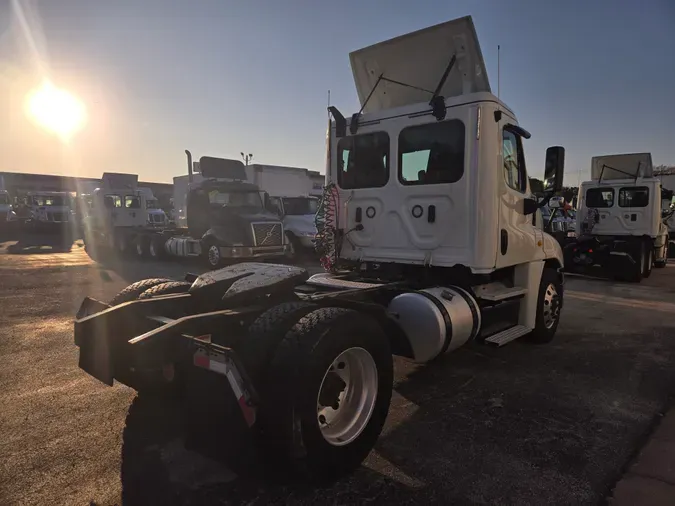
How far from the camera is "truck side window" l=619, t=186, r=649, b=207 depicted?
41.8 ft

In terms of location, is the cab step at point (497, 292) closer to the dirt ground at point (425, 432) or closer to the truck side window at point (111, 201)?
the dirt ground at point (425, 432)

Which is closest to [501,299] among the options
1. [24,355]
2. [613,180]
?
[24,355]

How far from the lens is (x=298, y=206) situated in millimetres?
17328

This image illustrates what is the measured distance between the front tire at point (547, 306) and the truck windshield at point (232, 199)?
10.8m

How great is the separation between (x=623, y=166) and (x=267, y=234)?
35.3 ft

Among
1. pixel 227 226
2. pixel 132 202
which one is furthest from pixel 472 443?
pixel 132 202

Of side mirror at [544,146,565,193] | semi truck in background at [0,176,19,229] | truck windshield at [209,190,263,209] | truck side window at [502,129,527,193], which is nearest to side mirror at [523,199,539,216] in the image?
truck side window at [502,129,527,193]

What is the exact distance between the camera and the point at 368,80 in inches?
225

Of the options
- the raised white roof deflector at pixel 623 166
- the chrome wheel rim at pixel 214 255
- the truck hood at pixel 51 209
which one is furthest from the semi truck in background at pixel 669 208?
the truck hood at pixel 51 209

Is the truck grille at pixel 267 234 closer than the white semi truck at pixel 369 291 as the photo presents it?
No

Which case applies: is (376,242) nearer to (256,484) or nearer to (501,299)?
(501,299)

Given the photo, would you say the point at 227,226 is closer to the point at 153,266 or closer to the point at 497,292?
the point at 153,266

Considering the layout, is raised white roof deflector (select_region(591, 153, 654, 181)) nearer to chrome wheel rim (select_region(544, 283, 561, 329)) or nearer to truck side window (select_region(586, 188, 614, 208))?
truck side window (select_region(586, 188, 614, 208))

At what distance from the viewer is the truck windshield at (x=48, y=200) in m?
29.5
